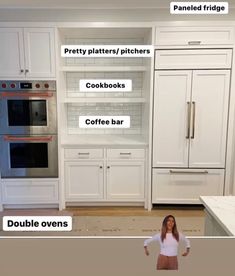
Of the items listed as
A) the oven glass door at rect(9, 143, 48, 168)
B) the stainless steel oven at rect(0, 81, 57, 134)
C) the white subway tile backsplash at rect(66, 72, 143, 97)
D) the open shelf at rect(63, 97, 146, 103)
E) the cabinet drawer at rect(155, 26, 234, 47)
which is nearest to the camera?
the cabinet drawer at rect(155, 26, 234, 47)

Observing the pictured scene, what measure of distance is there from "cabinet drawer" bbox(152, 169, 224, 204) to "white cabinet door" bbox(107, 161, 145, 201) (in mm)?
165

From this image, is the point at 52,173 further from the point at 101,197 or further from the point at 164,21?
the point at 164,21

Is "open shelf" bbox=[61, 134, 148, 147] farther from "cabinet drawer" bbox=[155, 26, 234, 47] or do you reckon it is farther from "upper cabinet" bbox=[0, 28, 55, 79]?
"cabinet drawer" bbox=[155, 26, 234, 47]

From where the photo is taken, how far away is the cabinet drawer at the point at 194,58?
2.73 meters

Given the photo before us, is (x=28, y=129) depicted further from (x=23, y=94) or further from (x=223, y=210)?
(x=223, y=210)

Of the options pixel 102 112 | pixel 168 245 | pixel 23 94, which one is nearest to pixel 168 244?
pixel 168 245

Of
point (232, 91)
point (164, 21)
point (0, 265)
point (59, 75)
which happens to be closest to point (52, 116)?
point (59, 75)

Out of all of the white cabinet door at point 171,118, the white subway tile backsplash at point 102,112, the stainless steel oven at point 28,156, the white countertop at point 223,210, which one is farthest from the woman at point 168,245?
the white subway tile backsplash at point 102,112

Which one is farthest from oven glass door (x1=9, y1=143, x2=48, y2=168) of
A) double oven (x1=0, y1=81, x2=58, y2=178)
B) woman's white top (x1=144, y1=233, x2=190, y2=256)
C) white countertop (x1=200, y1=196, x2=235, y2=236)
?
woman's white top (x1=144, y1=233, x2=190, y2=256)

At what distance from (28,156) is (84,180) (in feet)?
2.28

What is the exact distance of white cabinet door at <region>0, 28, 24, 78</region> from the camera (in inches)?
108

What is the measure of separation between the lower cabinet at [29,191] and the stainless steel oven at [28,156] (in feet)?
0.27

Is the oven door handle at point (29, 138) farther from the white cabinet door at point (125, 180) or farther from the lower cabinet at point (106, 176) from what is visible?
the white cabinet door at point (125, 180)

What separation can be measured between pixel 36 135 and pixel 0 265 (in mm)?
2387
